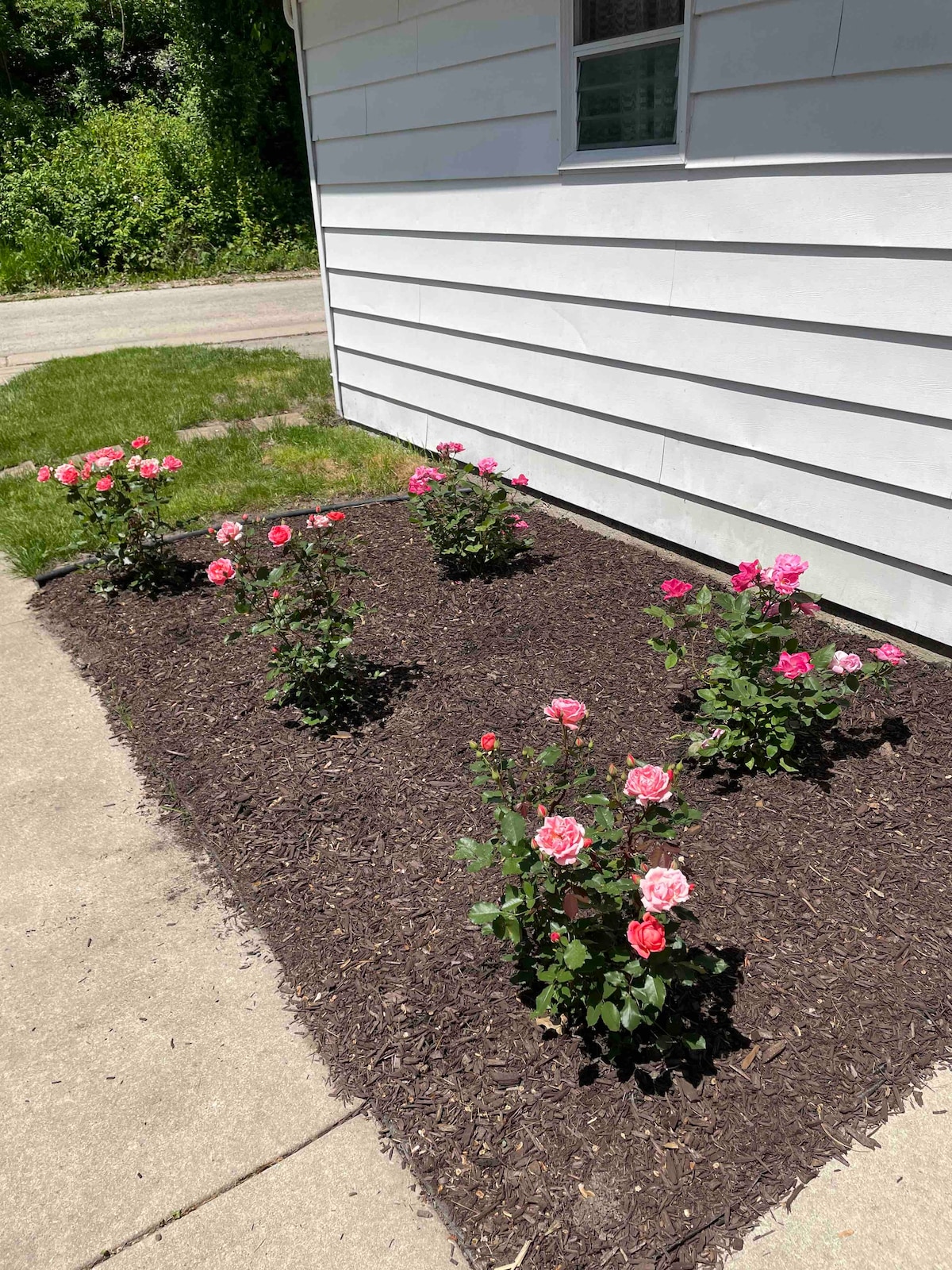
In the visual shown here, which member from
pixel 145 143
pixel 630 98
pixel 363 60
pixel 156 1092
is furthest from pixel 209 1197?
pixel 145 143

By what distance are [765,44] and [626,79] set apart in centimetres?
80

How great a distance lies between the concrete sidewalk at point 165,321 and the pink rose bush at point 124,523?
576 cm

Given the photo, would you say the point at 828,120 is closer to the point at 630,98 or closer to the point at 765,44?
the point at 765,44

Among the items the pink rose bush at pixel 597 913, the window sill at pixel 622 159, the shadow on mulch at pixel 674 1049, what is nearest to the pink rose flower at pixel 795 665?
the pink rose bush at pixel 597 913

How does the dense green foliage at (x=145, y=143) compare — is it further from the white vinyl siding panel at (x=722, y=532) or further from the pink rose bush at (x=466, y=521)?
the pink rose bush at (x=466, y=521)

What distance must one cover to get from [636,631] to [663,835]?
188 centimetres

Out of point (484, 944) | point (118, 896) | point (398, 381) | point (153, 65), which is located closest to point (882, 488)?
point (484, 944)

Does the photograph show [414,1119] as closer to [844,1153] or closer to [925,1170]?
[844,1153]

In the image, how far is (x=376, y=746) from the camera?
10.6 feet

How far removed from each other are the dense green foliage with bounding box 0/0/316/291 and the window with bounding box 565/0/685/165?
11783 millimetres

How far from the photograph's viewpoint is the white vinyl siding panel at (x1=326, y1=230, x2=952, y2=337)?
→ 127 inches

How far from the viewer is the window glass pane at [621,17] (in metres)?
3.76

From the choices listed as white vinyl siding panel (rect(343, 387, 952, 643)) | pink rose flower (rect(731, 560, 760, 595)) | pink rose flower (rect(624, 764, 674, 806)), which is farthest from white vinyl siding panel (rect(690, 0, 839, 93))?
pink rose flower (rect(624, 764, 674, 806))

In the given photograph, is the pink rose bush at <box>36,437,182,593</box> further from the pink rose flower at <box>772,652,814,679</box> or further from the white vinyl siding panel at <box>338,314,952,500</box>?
the pink rose flower at <box>772,652,814,679</box>
